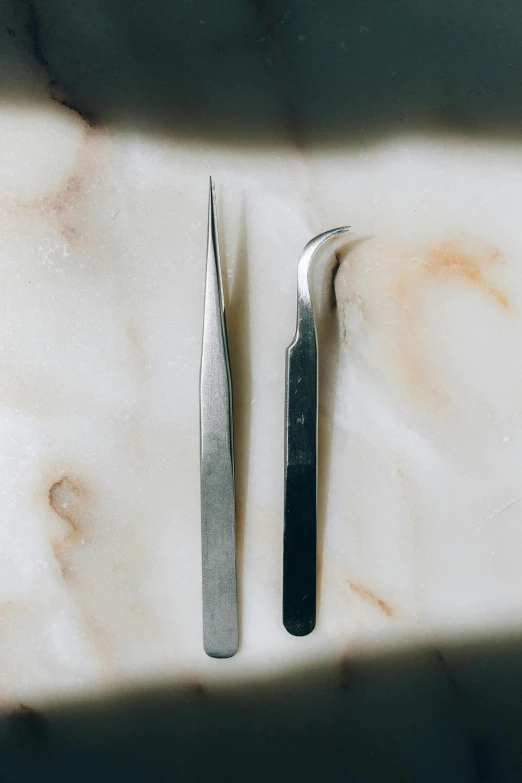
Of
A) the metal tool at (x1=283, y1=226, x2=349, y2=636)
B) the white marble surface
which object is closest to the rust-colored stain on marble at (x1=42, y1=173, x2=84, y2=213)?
the white marble surface

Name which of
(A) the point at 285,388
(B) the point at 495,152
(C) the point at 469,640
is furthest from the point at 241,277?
(C) the point at 469,640

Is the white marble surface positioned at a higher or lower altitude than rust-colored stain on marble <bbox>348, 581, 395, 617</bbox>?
higher

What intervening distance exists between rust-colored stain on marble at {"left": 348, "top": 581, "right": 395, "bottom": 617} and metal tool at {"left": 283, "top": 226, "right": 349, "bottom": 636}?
30 millimetres

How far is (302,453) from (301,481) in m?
0.02

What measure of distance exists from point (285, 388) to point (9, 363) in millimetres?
191

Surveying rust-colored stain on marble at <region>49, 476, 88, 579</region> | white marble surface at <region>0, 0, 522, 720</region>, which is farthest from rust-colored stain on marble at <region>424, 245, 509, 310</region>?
rust-colored stain on marble at <region>49, 476, 88, 579</region>

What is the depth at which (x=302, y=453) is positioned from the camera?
1.20 ft

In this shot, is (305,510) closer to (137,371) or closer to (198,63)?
(137,371)

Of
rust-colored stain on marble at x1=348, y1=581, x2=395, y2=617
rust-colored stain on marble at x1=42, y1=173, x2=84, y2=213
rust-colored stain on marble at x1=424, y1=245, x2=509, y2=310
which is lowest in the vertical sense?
rust-colored stain on marble at x1=348, y1=581, x2=395, y2=617

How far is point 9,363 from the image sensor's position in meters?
0.39

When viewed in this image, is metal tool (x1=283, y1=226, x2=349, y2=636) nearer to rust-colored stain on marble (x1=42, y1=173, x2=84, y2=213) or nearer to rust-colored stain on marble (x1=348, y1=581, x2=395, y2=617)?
rust-colored stain on marble (x1=348, y1=581, x2=395, y2=617)

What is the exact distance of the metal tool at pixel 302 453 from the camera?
36cm

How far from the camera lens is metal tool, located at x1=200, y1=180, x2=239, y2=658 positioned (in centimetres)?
36

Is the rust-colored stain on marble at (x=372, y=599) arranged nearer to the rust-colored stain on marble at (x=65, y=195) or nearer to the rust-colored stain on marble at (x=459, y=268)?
the rust-colored stain on marble at (x=459, y=268)
